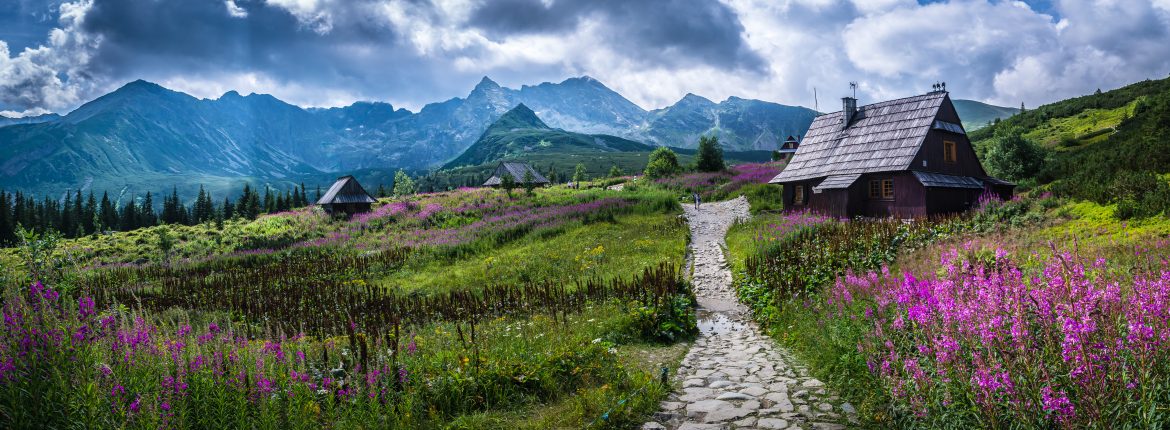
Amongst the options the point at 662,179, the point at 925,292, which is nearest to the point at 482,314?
the point at 925,292

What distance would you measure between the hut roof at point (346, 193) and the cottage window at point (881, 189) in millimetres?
40668

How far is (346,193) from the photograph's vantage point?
5022 cm

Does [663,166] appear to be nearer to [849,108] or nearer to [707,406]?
[849,108]

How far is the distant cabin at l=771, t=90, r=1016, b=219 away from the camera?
28719 millimetres

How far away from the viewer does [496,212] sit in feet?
130

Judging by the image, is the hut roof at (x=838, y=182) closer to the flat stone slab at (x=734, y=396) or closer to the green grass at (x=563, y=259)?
the green grass at (x=563, y=259)

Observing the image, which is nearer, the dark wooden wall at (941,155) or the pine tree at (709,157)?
the dark wooden wall at (941,155)

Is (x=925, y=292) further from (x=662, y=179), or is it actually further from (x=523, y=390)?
(x=662, y=179)

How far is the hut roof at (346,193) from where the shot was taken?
49344 mm

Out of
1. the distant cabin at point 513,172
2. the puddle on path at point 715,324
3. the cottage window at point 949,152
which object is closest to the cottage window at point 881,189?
the cottage window at point 949,152

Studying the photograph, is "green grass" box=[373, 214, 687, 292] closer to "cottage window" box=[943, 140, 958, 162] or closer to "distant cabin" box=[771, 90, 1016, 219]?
"distant cabin" box=[771, 90, 1016, 219]

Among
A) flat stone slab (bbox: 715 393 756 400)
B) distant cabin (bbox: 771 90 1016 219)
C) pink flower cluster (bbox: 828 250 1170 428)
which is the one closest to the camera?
pink flower cluster (bbox: 828 250 1170 428)

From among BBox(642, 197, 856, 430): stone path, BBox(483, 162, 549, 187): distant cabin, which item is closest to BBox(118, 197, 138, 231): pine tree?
BBox(483, 162, 549, 187): distant cabin

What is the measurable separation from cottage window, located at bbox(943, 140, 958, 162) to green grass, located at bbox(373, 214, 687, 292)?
15.2 metres
